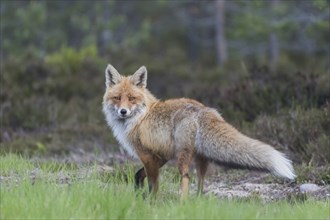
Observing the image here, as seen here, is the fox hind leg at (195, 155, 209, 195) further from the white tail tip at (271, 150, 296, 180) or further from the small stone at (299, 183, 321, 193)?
the small stone at (299, 183, 321, 193)

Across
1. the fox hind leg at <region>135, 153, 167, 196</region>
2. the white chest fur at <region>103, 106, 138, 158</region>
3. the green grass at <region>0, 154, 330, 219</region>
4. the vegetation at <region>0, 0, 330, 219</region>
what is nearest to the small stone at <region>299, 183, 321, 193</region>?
the vegetation at <region>0, 0, 330, 219</region>

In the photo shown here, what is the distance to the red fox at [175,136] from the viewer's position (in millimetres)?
7855

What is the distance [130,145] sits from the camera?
8977mm

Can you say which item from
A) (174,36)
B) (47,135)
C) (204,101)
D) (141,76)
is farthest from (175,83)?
(174,36)

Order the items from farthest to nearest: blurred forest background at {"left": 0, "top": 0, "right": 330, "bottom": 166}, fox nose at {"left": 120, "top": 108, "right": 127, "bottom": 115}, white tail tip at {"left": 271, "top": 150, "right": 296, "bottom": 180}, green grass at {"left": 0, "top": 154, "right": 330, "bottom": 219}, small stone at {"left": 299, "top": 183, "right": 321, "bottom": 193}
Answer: blurred forest background at {"left": 0, "top": 0, "right": 330, "bottom": 166}
small stone at {"left": 299, "top": 183, "right": 321, "bottom": 193}
fox nose at {"left": 120, "top": 108, "right": 127, "bottom": 115}
white tail tip at {"left": 271, "top": 150, "right": 296, "bottom": 180}
green grass at {"left": 0, "top": 154, "right": 330, "bottom": 219}

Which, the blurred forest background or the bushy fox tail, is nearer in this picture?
the bushy fox tail

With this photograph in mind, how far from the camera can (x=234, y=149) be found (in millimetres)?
7949

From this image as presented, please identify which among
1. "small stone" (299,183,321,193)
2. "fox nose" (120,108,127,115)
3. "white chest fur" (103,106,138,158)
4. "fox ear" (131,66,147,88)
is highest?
"fox ear" (131,66,147,88)

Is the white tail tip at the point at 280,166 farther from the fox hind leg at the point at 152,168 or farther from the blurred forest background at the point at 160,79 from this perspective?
the blurred forest background at the point at 160,79

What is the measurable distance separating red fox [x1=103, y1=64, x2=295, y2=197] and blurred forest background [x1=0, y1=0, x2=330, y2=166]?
3265 mm

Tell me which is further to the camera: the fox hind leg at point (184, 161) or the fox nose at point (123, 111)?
the fox nose at point (123, 111)

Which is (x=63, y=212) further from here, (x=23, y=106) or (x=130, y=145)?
(x=23, y=106)

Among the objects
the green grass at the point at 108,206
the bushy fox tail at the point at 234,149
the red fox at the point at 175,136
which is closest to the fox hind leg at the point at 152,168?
the red fox at the point at 175,136

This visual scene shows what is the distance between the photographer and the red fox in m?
7.86
